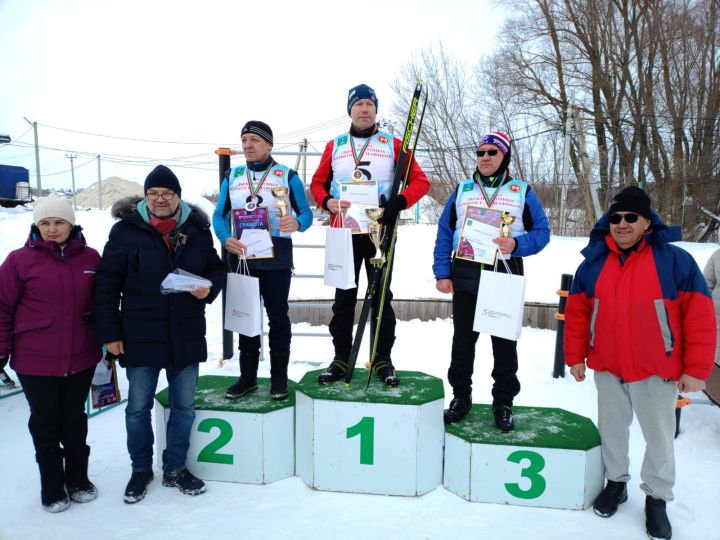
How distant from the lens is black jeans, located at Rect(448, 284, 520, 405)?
2508 mm

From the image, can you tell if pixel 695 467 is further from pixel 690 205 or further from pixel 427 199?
pixel 427 199

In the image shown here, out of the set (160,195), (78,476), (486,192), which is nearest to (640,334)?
(486,192)

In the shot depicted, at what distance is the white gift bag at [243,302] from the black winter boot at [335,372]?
1.50 feet

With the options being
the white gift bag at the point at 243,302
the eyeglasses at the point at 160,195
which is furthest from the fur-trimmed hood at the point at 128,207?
the white gift bag at the point at 243,302

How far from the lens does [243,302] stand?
2578 mm

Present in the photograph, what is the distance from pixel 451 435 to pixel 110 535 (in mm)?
1655

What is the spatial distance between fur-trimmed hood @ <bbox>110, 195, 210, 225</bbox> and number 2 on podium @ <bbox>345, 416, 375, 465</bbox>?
1.31 m

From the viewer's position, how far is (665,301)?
2029 mm

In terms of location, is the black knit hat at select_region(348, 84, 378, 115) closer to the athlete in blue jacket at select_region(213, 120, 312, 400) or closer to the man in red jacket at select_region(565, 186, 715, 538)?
the athlete in blue jacket at select_region(213, 120, 312, 400)

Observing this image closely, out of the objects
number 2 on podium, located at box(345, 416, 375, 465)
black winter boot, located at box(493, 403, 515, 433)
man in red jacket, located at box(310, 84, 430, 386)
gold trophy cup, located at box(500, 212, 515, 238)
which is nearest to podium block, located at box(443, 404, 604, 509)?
black winter boot, located at box(493, 403, 515, 433)

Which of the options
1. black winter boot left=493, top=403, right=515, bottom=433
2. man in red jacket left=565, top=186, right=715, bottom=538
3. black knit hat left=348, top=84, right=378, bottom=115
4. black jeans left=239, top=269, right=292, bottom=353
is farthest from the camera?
black jeans left=239, top=269, right=292, bottom=353

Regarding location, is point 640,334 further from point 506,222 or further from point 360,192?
point 360,192

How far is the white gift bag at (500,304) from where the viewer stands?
7.44 ft

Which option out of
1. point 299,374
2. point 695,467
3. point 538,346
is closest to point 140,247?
point 299,374
